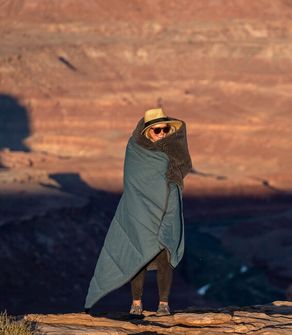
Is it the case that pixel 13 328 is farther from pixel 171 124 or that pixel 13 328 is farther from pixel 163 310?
pixel 171 124

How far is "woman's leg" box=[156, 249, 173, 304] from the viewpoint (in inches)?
433

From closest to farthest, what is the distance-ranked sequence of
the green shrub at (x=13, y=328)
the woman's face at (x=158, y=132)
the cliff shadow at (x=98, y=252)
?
the green shrub at (x=13, y=328), the woman's face at (x=158, y=132), the cliff shadow at (x=98, y=252)

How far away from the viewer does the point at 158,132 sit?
11.0 metres

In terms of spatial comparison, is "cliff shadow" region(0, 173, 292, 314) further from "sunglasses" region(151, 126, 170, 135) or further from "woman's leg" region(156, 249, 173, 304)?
"sunglasses" region(151, 126, 170, 135)

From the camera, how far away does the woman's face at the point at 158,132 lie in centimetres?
1094

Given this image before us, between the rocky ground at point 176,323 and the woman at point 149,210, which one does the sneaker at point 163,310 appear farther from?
the woman at point 149,210

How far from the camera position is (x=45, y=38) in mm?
96312

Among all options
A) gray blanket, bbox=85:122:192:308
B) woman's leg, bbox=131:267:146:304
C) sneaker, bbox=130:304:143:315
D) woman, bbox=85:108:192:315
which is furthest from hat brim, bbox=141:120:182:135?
sneaker, bbox=130:304:143:315

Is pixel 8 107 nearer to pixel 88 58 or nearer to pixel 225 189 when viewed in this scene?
pixel 88 58

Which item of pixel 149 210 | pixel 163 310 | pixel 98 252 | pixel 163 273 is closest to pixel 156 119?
pixel 149 210

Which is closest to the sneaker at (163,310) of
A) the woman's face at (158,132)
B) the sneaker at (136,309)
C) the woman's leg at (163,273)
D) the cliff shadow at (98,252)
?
the woman's leg at (163,273)

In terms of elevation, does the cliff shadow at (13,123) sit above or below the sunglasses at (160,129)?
below

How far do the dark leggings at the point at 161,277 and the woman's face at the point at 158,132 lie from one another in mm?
861

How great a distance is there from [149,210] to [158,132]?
61 cm
